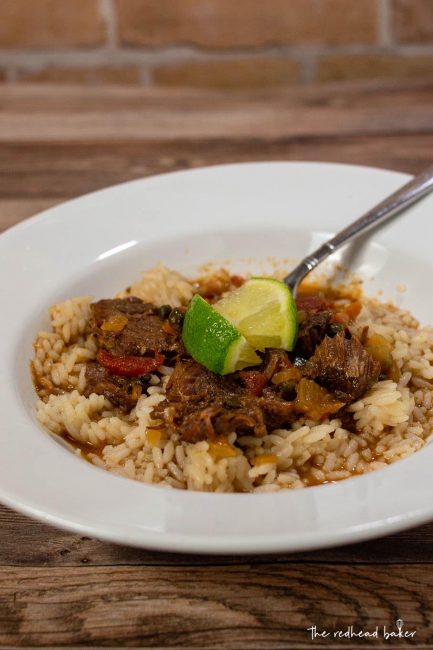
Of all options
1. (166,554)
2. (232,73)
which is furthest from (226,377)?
(232,73)

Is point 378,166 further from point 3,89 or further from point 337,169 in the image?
point 3,89

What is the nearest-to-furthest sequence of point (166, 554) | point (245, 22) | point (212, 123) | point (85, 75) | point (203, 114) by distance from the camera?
point (166, 554) → point (212, 123) → point (203, 114) → point (245, 22) → point (85, 75)

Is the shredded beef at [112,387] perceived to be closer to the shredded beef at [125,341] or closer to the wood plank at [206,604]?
the shredded beef at [125,341]

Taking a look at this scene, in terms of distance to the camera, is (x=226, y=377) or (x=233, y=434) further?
(x=226, y=377)

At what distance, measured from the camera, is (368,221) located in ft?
10.3

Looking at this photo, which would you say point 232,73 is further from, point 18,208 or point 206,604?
point 206,604

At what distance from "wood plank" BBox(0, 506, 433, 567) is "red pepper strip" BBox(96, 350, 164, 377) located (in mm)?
699

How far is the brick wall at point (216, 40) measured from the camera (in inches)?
232

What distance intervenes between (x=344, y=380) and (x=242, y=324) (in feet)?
1.29

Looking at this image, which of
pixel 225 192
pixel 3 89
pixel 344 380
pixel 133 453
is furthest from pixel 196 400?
pixel 3 89

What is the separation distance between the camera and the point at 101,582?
198 cm

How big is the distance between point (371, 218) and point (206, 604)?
1.83 metres

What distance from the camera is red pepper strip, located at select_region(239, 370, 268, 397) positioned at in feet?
8.02

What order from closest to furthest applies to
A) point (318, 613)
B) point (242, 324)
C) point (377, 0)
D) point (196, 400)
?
point (318, 613), point (196, 400), point (242, 324), point (377, 0)
